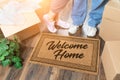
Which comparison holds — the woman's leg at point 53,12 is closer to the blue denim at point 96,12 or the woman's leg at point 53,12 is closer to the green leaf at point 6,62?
the blue denim at point 96,12

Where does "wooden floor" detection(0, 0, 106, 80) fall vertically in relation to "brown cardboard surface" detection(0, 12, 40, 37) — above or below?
below

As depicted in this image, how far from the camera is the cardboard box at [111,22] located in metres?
1.19

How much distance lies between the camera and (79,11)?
147 cm

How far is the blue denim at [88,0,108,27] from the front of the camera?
134 cm

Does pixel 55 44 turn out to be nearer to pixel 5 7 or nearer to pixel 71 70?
pixel 71 70

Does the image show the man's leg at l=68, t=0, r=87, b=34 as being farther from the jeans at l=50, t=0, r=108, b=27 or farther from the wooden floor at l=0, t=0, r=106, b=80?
the wooden floor at l=0, t=0, r=106, b=80

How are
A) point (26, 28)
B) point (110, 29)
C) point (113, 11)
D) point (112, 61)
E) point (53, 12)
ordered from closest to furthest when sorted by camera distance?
1. point (112, 61)
2. point (113, 11)
3. point (110, 29)
4. point (26, 28)
5. point (53, 12)

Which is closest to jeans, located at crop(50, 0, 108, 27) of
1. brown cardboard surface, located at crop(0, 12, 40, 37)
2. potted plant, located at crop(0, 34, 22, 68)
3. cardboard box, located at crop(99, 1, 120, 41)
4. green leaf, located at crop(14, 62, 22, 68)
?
cardboard box, located at crop(99, 1, 120, 41)

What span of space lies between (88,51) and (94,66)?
0.53 feet

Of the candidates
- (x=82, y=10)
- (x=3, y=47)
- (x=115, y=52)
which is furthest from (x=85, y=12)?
(x=3, y=47)

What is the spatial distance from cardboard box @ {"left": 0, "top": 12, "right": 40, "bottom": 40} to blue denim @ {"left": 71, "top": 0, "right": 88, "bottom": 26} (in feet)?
1.22

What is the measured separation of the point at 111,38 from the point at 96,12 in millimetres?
280

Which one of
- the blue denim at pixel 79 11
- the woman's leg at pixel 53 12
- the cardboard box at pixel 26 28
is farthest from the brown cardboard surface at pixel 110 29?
the cardboard box at pixel 26 28

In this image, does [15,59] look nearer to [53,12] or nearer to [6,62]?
[6,62]
